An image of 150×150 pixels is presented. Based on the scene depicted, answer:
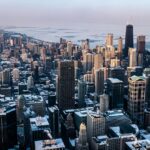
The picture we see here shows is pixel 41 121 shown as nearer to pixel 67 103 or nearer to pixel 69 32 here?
pixel 67 103

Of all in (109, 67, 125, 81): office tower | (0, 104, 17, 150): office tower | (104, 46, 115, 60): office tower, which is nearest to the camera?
(0, 104, 17, 150): office tower

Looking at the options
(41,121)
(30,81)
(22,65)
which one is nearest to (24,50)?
(22,65)

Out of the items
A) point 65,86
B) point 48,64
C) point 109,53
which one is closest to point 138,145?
point 65,86

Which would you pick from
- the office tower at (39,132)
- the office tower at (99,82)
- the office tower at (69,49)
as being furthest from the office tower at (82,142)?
the office tower at (69,49)

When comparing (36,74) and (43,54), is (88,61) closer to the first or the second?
(43,54)

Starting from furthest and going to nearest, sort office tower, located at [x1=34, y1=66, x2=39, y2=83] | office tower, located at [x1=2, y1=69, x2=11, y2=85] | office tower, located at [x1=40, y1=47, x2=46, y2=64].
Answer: office tower, located at [x1=40, y1=47, x2=46, y2=64] < office tower, located at [x1=34, y1=66, x2=39, y2=83] < office tower, located at [x1=2, y1=69, x2=11, y2=85]

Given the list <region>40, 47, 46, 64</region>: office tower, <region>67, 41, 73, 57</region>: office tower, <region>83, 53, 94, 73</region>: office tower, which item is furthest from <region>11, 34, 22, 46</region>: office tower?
<region>83, 53, 94, 73</region>: office tower

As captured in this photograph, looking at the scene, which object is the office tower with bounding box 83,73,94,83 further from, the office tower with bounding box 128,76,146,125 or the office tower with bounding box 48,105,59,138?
the office tower with bounding box 48,105,59,138

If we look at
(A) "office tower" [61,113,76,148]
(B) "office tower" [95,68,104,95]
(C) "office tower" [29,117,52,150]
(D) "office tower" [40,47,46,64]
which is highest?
(D) "office tower" [40,47,46,64]
